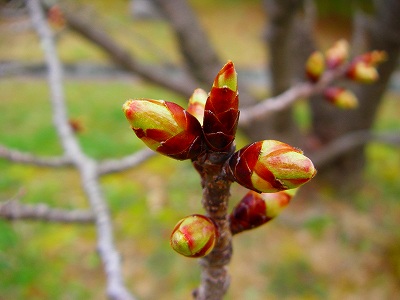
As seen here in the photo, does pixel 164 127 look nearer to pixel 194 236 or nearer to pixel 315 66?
pixel 194 236

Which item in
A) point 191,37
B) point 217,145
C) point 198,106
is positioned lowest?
point 217,145

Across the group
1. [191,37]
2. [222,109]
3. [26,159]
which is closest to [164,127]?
[222,109]

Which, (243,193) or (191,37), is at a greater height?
(191,37)

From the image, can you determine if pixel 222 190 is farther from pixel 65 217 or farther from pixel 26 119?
pixel 26 119

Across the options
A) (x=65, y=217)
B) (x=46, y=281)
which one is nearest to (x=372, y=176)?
(x=46, y=281)

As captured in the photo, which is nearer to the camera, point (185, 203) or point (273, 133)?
point (273, 133)

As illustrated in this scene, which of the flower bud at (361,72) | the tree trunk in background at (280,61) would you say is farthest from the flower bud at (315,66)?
the tree trunk in background at (280,61)

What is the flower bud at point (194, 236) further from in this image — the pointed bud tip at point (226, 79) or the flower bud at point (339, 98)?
the flower bud at point (339, 98)
